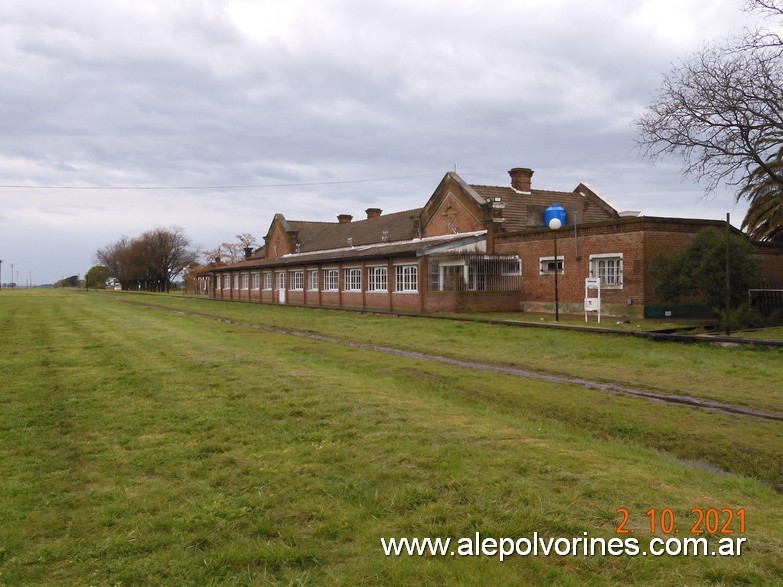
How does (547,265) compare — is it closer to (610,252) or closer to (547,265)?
(547,265)

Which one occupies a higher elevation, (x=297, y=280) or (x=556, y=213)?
(x=556, y=213)

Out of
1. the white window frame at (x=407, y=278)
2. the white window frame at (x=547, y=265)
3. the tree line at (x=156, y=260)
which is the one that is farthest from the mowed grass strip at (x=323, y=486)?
the tree line at (x=156, y=260)

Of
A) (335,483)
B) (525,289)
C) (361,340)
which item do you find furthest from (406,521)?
(525,289)

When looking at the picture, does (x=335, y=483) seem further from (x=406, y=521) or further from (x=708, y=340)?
(x=708, y=340)

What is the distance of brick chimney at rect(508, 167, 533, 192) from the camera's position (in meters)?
37.9

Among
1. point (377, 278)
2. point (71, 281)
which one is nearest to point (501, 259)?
point (377, 278)

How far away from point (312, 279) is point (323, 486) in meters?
38.5

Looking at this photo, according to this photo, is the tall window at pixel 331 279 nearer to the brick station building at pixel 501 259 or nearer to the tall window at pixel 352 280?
the brick station building at pixel 501 259

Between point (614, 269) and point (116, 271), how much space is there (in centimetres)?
13129

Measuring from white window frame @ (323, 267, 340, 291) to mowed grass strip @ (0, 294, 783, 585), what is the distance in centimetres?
3028

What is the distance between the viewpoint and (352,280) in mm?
37906

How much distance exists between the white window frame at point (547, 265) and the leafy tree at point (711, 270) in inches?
257

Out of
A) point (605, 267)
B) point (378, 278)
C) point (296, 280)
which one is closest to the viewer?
point (605, 267)

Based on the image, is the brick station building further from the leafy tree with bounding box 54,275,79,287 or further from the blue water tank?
the leafy tree with bounding box 54,275,79,287
